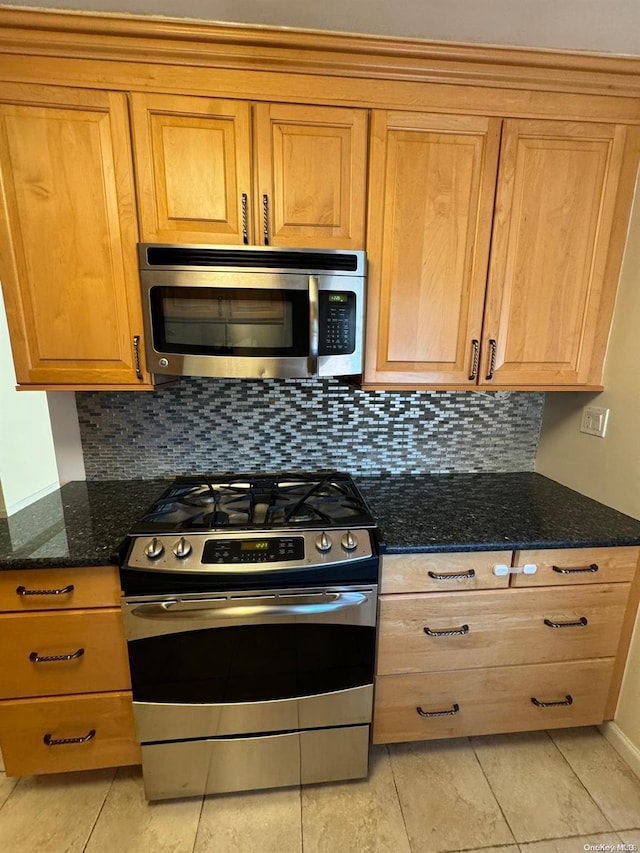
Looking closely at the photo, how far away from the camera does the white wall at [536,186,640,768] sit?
1.44m

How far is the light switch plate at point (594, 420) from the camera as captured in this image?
158 centimetres

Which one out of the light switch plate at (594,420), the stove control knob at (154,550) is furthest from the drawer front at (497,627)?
the stove control knob at (154,550)

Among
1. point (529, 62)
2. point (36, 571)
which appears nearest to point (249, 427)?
point (36, 571)

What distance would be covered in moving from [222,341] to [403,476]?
3.51 ft

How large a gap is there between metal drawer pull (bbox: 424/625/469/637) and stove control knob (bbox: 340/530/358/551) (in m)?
0.43

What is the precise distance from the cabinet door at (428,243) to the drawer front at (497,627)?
2.65ft

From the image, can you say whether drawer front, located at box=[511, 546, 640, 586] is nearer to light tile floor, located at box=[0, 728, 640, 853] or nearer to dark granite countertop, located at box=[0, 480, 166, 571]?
light tile floor, located at box=[0, 728, 640, 853]

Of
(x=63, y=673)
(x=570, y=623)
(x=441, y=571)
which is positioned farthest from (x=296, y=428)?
(x=570, y=623)

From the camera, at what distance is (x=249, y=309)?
1.32 m

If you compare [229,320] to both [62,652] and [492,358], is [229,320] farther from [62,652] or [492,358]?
[62,652]

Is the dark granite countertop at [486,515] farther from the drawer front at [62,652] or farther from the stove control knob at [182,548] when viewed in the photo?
the drawer front at [62,652]

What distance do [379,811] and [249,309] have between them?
179 cm

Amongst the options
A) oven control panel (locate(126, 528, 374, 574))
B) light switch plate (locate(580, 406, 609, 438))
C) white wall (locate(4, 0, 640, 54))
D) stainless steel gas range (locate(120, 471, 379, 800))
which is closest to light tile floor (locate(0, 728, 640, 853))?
stainless steel gas range (locate(120, 471, 379, 800))

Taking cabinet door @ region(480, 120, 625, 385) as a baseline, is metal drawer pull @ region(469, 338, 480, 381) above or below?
below
